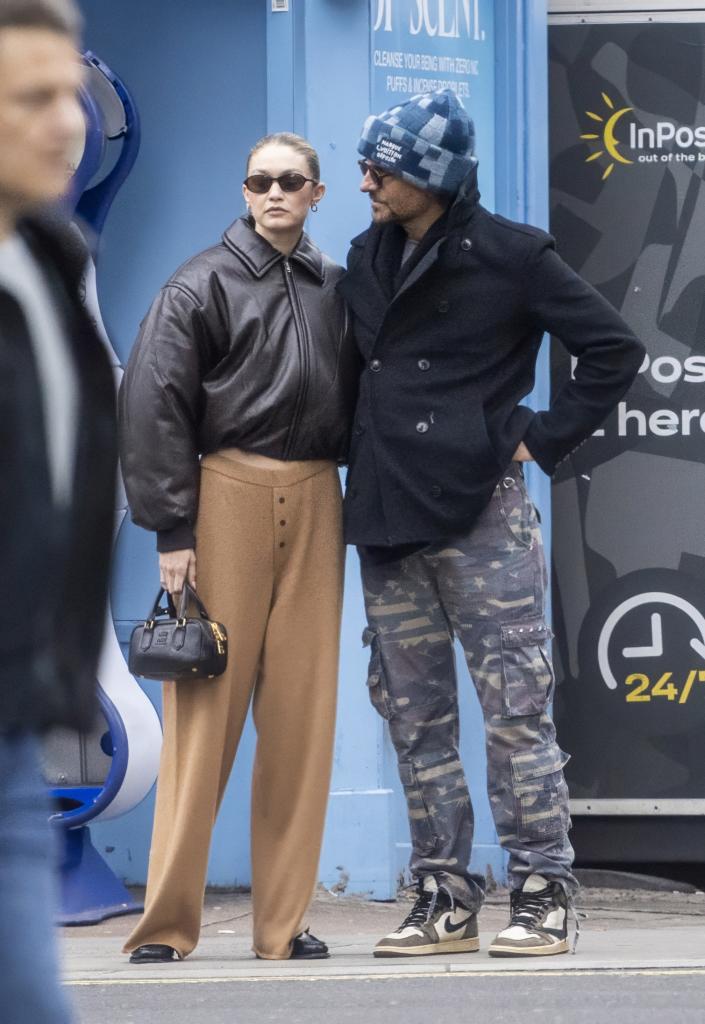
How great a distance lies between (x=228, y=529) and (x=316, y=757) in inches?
23.2

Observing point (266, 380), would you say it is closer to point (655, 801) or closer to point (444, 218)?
point (444, 218)

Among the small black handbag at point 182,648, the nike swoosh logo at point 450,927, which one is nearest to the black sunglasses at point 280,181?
the small black handbag at point 182,648

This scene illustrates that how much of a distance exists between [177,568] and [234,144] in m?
2.05

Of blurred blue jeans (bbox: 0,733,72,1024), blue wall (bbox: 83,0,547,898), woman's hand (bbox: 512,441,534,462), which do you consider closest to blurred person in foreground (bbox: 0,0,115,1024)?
blurred blue jeans (bbox: 0,733,72,1024)

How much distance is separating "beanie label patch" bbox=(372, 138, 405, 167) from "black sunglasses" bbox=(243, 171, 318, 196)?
0.64 feet

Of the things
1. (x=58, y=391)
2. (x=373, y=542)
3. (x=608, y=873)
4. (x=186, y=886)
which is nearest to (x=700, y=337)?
(x=608, y=873)

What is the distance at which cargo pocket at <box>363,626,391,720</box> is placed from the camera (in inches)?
194

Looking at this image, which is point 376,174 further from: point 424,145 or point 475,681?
point 475,681

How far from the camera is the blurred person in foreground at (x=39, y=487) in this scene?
7.25 feet

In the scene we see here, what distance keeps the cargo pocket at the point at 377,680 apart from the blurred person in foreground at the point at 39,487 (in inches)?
103

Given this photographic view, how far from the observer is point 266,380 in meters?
4.76

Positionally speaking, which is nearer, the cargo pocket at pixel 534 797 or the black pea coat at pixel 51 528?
the black pea coat at pixel 51 528

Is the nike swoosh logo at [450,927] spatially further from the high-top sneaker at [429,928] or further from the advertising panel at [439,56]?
the advertising panel at [439,56]

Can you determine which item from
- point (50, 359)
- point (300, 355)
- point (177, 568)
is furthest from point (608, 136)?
point (50, 359)
